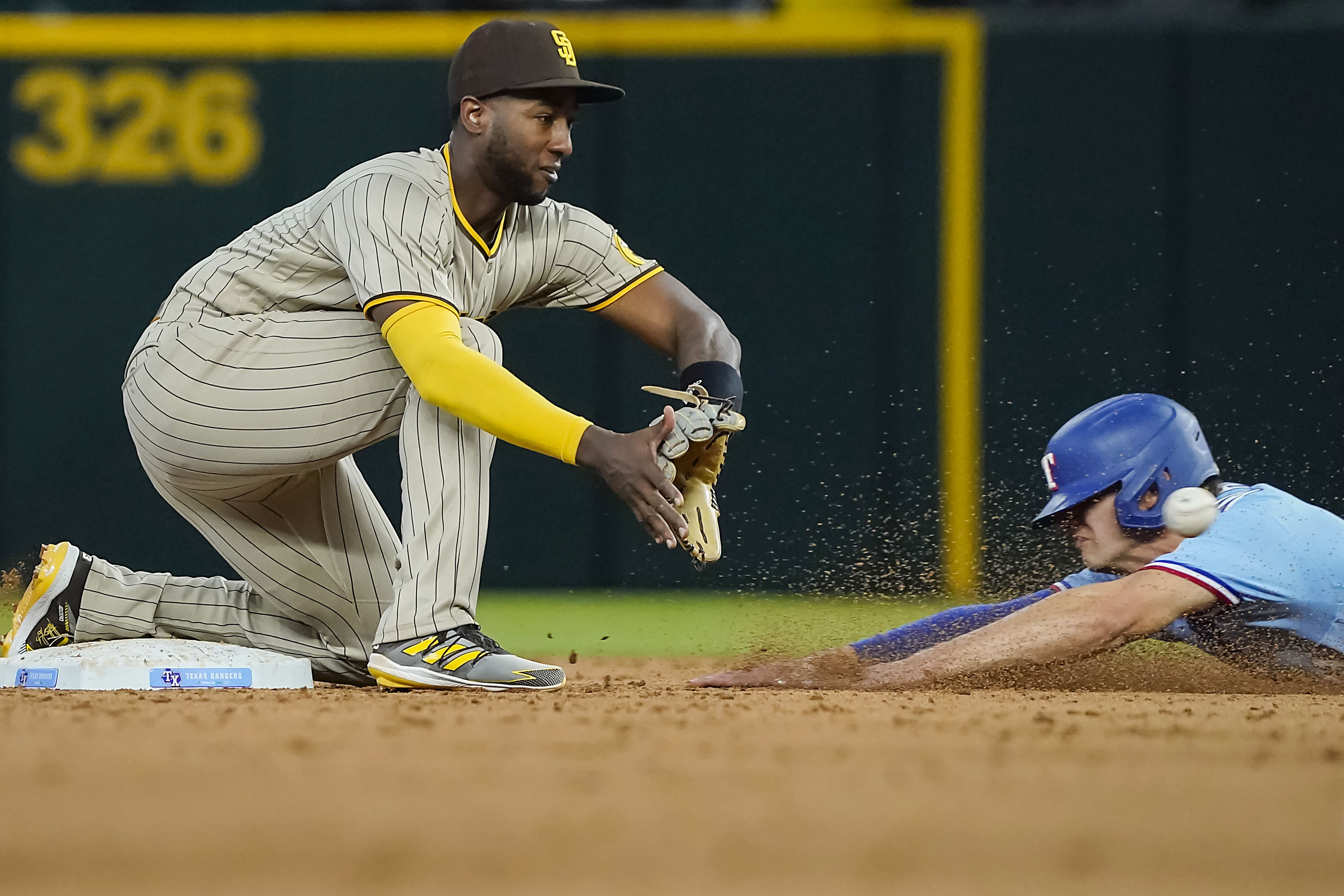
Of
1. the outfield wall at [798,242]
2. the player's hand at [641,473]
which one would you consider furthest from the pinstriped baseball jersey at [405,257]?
the outfield wall at [798,242]

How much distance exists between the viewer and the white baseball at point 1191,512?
261 centimetres

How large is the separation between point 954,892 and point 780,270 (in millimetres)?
4754

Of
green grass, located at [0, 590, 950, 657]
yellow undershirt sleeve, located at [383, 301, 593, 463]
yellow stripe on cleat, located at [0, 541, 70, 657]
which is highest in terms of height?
yellow undershirt sleeve, located at [383, 301, 593, 463]

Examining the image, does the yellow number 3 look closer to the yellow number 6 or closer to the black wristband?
the black wristband

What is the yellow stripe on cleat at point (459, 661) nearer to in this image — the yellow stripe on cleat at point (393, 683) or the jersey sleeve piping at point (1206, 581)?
the yellow stripe on cleat at point (393, 683)

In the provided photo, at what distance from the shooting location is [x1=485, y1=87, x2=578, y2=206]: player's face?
2.63 meters

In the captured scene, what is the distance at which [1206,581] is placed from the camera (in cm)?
251

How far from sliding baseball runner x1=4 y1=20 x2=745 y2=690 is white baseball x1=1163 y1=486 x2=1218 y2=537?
0.79m

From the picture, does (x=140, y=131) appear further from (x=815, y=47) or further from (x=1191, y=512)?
(x=1191, y=512)

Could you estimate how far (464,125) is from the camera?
2.68 metres

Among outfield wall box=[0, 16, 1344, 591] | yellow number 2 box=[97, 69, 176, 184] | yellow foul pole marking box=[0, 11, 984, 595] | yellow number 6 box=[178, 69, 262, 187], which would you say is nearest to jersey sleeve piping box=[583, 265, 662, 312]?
outfield wall box=[0, 16, 1344, 591]

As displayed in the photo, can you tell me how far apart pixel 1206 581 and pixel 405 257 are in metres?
1.44

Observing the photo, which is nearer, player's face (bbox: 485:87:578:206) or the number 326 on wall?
player's face (bbox: 485:87:578:206)

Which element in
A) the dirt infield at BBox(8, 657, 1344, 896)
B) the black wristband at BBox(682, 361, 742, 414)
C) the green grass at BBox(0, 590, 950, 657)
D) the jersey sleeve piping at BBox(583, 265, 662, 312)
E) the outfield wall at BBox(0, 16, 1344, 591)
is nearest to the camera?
the dirt infield at BBox(8, 657, 1344, 896)
